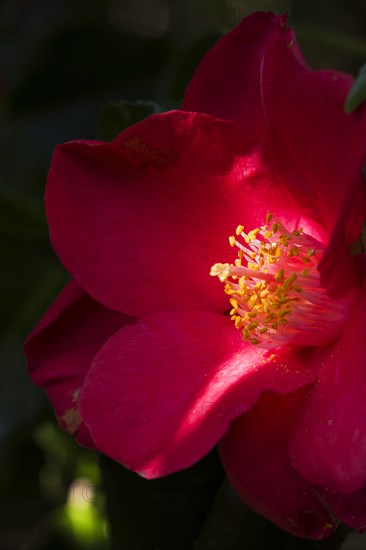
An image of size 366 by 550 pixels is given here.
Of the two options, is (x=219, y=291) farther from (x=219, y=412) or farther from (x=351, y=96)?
(x=351, y=96)

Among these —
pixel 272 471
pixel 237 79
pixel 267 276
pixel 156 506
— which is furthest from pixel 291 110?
pixel 156 506

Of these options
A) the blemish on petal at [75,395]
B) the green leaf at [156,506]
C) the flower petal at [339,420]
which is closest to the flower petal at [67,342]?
the blemish on petal at [75,395]

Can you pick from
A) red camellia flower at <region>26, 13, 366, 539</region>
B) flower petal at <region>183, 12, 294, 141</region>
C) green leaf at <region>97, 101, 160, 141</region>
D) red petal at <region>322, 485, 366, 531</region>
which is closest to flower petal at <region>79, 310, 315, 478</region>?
red camellia flower at <region>26, 13, 366, 539</region>

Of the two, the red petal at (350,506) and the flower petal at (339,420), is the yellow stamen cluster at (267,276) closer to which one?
the flower petal at (339,420)

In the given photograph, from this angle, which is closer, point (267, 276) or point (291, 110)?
point (291, 110)

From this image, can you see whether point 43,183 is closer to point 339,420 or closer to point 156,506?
point 156,506

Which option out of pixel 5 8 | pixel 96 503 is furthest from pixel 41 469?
pixel 5 8

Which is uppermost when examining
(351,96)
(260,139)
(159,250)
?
(351,96)
